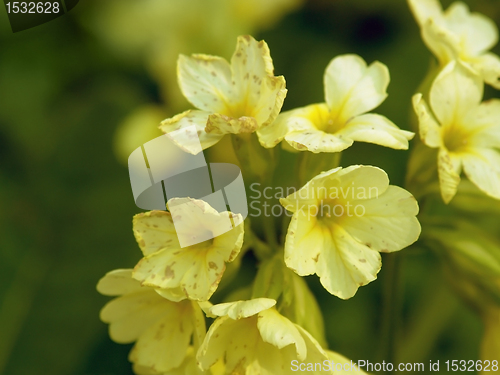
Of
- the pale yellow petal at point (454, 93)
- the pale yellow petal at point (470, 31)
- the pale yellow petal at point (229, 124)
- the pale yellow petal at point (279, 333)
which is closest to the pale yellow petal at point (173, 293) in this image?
the pale yellow petal at point (279, 333)

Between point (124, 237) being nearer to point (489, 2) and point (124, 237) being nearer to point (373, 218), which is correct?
point (373, 218)

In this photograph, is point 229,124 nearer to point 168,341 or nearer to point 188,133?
point 188,133

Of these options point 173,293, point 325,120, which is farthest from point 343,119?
point 173,293

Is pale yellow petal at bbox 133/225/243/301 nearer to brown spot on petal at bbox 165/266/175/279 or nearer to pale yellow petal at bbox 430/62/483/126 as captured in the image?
brown spot on petal at bbox 165/266/175/279

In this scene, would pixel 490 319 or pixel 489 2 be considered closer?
pixel 490 319

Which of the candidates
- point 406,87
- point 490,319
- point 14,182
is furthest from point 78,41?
point 490,319
